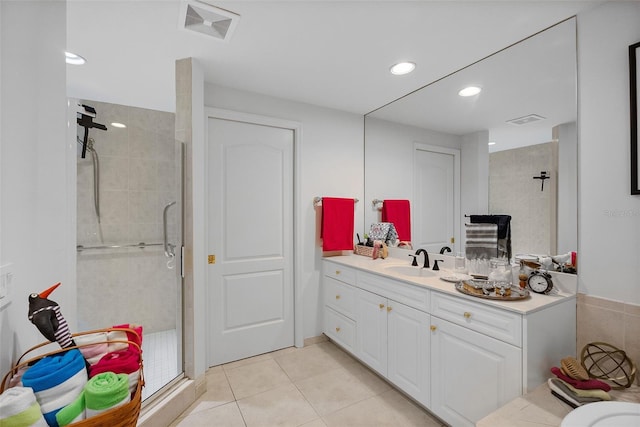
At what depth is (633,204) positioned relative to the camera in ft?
4.40

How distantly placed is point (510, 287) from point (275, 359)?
196 centimetres

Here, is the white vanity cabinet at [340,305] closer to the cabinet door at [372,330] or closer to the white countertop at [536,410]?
the cabinet door at [372,330]

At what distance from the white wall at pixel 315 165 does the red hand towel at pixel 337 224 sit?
0.12 meters

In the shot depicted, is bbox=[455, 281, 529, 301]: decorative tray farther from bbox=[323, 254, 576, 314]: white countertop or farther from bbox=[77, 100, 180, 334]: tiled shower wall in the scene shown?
bbox=[77, 100, 180, 334]: tiled shower wall

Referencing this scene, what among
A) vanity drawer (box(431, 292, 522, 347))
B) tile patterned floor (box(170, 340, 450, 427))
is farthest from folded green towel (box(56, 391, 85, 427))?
vanity drawer (box(431, 292, 522, 347))

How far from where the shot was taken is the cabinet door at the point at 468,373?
4.53 ft

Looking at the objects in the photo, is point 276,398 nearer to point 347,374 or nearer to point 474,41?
point 347,374

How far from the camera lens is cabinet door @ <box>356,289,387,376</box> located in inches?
83.4

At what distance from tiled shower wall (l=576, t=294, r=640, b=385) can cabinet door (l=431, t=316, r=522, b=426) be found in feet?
1.56

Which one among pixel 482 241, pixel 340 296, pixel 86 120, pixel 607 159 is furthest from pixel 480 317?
pixel 86 120

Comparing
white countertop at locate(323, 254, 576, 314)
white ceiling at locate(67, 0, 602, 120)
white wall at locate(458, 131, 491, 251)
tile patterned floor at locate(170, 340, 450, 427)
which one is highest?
white ceiling at locate(67, 0, 602, 120)

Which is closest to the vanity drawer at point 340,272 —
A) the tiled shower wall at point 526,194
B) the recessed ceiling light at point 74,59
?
the tiled shower wall at point 526,194

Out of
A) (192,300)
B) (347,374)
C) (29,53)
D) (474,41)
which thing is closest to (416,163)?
(474,41)

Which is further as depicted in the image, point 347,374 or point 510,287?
point 347,374
